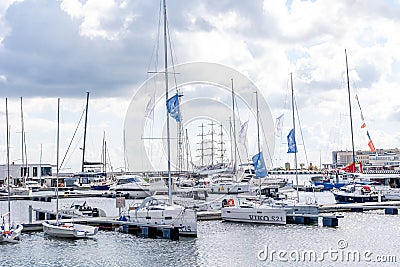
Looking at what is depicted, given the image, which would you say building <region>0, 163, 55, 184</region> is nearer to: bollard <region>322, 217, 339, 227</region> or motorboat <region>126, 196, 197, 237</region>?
motorboat <region>126, 196, 197, 237</region>

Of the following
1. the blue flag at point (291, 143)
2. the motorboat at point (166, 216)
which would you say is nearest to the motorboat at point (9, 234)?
the motorboat at point (166, 216)

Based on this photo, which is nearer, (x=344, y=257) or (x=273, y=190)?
(x=344, y=257)

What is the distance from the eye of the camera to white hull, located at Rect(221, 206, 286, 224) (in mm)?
54375

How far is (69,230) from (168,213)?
8056 millimetres

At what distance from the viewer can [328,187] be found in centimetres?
13000

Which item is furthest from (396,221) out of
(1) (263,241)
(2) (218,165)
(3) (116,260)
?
(2) (218,165)

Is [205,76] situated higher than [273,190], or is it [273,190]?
[205,76]

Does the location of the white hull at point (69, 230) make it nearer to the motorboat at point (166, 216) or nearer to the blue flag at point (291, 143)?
the motorboat at point (166, 216)

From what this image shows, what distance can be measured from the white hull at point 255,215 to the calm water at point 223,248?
124cm

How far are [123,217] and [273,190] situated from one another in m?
52.1

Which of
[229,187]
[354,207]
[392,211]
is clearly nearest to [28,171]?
[229,187]

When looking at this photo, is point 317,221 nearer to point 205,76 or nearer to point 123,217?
point 123,217

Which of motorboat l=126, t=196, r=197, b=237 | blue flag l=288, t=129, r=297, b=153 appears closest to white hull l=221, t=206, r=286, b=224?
blue flag l=288, t=129, r=297, b=153

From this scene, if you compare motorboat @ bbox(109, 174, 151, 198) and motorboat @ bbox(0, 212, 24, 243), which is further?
motorboat @ bbox(109, 174, 151, 198)
